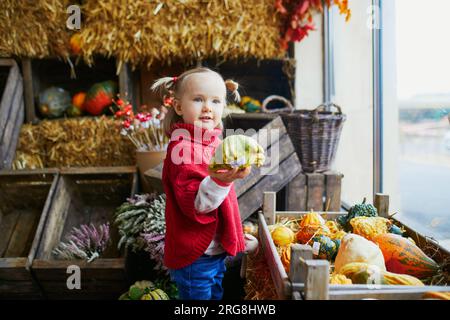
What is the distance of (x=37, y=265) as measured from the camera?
1.95 metres

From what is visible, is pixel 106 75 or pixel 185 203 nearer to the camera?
pixel 185 203

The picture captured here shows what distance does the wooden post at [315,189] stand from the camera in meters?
2.14

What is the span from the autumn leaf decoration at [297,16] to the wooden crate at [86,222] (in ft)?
5.37

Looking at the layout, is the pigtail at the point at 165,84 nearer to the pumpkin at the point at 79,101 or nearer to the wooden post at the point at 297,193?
the wooden post at the point at 297,193

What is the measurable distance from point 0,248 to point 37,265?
0.61 m

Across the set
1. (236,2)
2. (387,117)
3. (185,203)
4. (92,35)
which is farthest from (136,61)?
(185,203)

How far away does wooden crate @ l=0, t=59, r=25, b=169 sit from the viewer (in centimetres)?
283

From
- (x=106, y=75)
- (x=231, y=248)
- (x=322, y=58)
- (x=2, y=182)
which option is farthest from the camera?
(x=106, y=75)

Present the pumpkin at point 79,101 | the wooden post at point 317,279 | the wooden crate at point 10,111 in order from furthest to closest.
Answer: the pumpkin at point 79,101 → the wooden crate at point 10,111 → the wooden post at point 317,279

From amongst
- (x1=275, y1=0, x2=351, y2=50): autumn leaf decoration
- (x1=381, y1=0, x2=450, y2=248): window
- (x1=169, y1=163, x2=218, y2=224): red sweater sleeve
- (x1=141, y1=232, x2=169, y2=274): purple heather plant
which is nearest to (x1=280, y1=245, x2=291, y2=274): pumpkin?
(x1=169, y1=163, x2=218, y2=224): red sweater sleeve

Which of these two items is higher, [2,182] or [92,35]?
[92,35]

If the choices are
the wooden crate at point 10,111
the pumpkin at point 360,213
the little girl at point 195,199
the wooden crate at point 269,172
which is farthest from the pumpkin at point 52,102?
the pumpkin at point 360,213

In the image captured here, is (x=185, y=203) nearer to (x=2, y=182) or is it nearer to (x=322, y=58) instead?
(x=2, y=182)

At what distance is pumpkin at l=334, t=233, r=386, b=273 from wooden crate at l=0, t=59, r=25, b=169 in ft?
8.54
